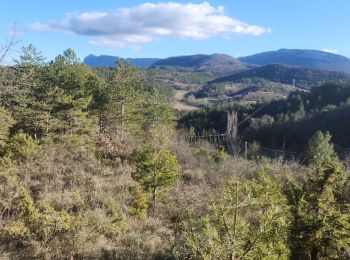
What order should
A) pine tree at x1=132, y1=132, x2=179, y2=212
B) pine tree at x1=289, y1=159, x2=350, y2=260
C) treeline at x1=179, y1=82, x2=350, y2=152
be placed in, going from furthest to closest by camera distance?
treeline at x1=179, y1=82, x2=350, y2=152, pine tree at x1=132, y1=132, x2=179, y2=212, pine tree at x1=289, y1=159, x2=350, y2=260

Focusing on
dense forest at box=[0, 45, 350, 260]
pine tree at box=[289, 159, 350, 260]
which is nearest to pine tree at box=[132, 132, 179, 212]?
dense forest at box=[0, 45, 350, 260]

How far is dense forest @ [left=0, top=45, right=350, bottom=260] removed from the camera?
5969mm

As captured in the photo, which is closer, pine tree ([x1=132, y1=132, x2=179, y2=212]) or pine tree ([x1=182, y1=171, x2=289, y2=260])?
pine tree ([x1=182, y1=171, x2=289, y2=260])

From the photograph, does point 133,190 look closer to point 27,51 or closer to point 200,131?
point 27,51

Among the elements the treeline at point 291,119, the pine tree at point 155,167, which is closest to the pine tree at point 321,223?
the pine tree at point 155,167

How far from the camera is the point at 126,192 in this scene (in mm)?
16688

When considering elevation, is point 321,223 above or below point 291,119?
above

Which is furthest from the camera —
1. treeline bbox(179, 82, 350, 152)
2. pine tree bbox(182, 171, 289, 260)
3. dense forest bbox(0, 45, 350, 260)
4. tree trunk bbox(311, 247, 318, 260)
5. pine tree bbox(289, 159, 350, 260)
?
treeline bbox(179, 82, 350, 152)

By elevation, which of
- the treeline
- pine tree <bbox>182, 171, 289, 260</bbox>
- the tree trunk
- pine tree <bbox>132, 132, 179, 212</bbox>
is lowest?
the treeline

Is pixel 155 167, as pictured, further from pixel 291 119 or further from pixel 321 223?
pixel 291 119

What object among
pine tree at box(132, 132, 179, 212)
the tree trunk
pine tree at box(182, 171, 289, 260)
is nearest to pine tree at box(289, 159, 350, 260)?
the tree trunk

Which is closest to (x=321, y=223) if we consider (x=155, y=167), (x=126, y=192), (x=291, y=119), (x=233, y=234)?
(x=233, y=234)

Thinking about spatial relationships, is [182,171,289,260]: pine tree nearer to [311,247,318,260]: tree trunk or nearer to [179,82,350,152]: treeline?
[311,247,318,260]: tree trunk

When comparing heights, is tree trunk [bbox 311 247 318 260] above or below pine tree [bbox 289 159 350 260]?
below
